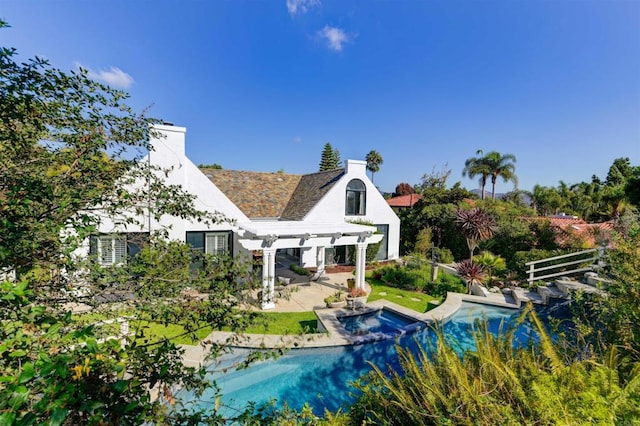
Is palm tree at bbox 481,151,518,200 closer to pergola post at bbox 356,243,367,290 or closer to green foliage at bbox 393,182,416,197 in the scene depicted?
green foliage at bbox 393,182,416,197

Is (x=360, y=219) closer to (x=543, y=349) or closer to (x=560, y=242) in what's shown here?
(x=560, y=242)

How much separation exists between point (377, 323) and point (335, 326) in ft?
8.91

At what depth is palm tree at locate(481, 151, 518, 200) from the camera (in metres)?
47.8

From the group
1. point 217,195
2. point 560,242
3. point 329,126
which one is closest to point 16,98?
point 217,195

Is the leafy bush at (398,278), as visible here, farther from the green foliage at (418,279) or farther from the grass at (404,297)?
the grass at (404,297)

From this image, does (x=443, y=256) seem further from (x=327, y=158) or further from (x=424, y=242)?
(x=327, y=158)

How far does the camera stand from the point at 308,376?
9914 mm

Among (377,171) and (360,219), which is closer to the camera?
(360,219)

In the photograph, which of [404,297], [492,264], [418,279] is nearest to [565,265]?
[492,264]

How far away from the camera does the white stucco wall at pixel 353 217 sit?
23.7 metres

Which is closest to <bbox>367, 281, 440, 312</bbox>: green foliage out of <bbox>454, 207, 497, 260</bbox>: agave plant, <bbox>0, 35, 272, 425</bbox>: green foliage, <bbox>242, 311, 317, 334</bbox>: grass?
<bbox>242, 311, 317, 334</bbox>: grass

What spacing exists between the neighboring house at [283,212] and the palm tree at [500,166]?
105 feet

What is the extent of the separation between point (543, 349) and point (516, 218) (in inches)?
925

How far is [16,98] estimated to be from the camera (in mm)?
3348
